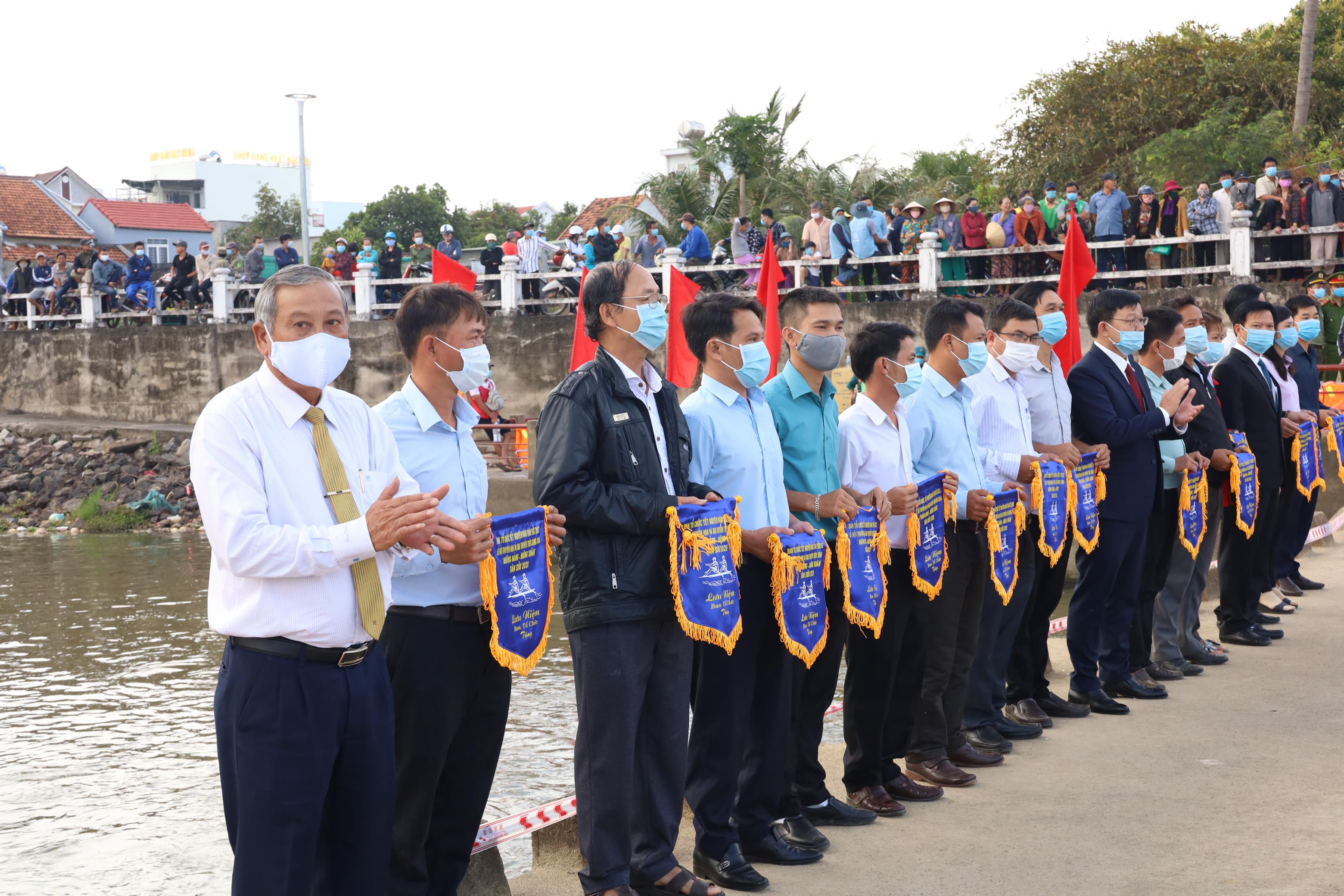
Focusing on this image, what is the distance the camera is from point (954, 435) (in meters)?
5.19

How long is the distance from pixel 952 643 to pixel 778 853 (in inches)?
49.5

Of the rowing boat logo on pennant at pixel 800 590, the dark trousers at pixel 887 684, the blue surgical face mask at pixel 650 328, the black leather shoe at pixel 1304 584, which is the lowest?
the black leather shoe at pixel 1304 584

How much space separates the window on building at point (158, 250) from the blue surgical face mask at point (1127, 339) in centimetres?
5349

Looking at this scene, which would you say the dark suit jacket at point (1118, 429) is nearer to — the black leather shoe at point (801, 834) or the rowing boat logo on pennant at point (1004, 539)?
the rowing boat logo on pennant at point (1004, 539)

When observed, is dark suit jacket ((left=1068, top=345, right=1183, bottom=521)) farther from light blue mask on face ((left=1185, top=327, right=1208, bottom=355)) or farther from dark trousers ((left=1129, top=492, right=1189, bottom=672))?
light blue mask on face ((left=1185, top=327, right=1208, bottom=355))

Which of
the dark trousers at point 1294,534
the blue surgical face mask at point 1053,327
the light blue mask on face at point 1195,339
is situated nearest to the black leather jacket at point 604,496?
the blue surgical face mask at point 1053,327

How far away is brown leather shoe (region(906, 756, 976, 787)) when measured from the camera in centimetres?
491

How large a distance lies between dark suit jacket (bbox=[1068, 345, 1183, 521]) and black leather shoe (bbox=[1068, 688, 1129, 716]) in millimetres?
842

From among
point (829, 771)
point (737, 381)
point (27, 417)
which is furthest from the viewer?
point (27, 417)

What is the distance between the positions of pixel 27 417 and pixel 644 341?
25.0 meters

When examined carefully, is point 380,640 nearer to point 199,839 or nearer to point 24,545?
point 199,839

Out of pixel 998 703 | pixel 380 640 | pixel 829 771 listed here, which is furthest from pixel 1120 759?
pixel 380 640

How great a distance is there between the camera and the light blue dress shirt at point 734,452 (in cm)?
416

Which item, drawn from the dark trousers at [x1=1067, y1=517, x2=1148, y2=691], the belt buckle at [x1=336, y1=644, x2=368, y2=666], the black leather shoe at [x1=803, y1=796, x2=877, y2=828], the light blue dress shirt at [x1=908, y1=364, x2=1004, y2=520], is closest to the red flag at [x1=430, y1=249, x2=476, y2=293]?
the light blue dress shirt at [x1=908, y1=364, x2=1004, y2=520]
